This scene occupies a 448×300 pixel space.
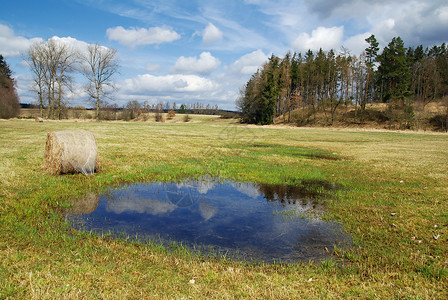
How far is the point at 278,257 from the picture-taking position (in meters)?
4.47

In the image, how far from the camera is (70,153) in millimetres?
8992

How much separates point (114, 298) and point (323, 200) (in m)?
6.05

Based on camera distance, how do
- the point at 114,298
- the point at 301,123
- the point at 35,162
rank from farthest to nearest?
the point at 301,123 < the point at 35,162 < the point at 114,298

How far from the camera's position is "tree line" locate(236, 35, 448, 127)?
203 feet

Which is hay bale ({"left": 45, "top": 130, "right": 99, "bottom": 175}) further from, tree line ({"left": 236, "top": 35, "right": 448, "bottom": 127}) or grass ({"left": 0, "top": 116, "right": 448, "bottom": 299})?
tree line ({"left": 236, "top": 35, "right": 448, "bottom": 127})

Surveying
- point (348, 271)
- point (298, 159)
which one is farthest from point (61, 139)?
point (298, 159)

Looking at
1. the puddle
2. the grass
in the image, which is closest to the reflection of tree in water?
the puddle

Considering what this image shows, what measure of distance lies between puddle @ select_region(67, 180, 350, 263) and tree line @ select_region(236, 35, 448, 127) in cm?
5684

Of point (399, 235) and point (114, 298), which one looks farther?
point (399, 235)

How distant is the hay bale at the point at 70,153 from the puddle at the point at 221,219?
1.91 m

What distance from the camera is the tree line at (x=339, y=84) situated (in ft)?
203

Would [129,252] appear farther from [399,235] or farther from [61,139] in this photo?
[61,139]

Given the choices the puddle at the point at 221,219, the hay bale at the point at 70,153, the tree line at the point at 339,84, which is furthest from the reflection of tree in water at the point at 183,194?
the tree line at the point at 339,84

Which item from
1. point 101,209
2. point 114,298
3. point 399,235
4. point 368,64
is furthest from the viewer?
point 368,64
